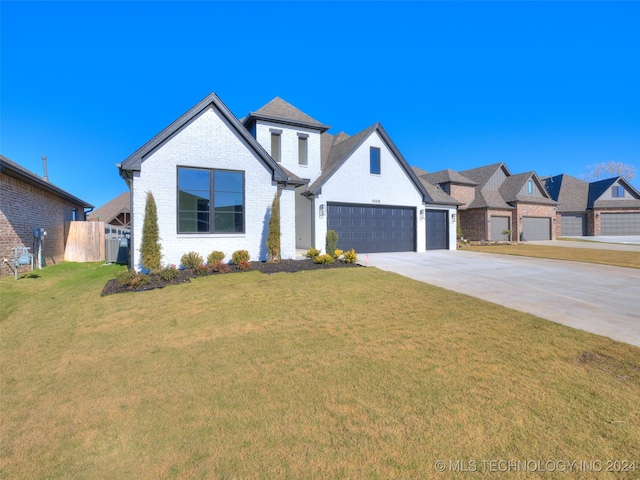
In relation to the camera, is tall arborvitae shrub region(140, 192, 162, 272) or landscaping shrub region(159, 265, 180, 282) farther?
tall arborvitae shrub region(140, 192, 162, 272)

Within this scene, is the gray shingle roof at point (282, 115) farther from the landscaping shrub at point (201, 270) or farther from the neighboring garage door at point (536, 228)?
the neighboring garage door at point (536, 228)

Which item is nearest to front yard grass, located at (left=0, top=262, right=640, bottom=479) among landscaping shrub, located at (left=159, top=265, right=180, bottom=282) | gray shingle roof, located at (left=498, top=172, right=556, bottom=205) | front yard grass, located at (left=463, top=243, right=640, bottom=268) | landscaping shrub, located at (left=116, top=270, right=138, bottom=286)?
landscaping shrub, located at (left=116, top=270, right=138, bottom=286)

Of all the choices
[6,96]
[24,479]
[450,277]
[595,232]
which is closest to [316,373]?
[24,479]

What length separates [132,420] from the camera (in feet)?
9.46

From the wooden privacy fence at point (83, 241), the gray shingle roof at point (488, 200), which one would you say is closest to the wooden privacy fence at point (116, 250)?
the wooden privacy fence at point (83, 241)

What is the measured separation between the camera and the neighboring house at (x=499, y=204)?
90.5 ft

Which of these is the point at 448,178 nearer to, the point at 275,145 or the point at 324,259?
the point at 275,145

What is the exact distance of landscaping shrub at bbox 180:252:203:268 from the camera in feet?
34.8

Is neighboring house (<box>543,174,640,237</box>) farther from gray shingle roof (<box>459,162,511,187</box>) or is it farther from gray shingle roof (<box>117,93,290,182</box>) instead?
gray shingle roof (<box>117,93,290,182</box>)

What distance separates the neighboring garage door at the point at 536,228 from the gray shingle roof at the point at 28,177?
36638 millimetres

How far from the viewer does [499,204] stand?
27.9 meters

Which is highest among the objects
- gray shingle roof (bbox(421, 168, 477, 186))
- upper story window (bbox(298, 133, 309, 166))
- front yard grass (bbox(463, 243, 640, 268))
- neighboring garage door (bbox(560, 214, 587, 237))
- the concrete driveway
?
gray shingle roof (bbox(421, 168, 477, 186))

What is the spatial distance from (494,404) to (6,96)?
1005 inches

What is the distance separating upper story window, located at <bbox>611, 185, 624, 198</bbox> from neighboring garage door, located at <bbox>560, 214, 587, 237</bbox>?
3.79 metres
